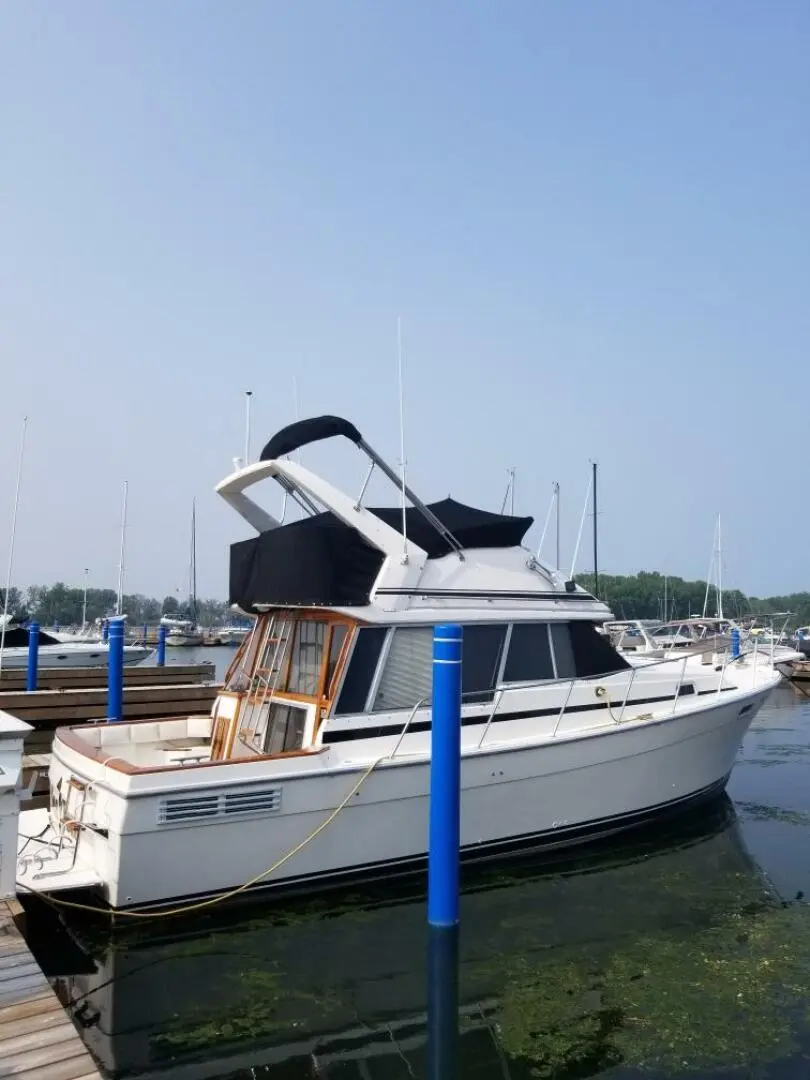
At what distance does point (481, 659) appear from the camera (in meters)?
7.80

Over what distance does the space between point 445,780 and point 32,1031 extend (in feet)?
8.63

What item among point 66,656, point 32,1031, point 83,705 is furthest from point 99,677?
point 32,1031

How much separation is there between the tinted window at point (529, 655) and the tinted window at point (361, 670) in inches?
53.1

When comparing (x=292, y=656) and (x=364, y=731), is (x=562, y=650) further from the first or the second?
(x=292, y=656)

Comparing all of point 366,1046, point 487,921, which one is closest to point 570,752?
point 487,921

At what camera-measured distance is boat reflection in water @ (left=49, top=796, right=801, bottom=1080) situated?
182 inches

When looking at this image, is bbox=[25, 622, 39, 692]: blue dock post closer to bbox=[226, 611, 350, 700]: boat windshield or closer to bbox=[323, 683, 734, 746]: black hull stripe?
bbox=[226, 611, 350, 700]: boat windshield

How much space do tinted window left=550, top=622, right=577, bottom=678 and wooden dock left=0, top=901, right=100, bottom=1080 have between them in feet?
16.9

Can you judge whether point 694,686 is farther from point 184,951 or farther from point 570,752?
point 184,951

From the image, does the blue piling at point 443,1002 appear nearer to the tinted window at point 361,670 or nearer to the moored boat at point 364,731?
the moored boat at point 364,731

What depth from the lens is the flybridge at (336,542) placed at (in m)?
7.24

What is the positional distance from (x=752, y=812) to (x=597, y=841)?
279 cm

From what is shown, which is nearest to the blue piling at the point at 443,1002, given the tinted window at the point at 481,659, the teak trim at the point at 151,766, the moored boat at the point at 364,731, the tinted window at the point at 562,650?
the moored boat at the point at 364,731

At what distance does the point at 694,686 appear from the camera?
30.2ft
